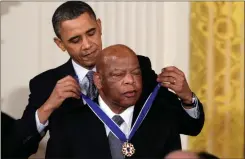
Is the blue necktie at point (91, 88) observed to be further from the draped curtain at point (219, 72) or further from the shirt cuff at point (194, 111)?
the draped curtain at point (219, 72)

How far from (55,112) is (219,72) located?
72.7 inches

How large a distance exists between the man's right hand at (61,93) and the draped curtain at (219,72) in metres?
1.74

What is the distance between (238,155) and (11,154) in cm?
194

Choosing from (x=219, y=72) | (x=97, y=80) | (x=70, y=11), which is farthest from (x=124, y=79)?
(x=219, y=72)

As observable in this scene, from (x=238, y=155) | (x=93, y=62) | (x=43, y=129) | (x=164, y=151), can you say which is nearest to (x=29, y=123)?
(x=43, y=129)

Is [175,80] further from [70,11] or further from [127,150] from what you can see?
[70,11]

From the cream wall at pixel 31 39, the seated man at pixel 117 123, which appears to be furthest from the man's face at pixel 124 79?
the cream wall at pixel 31 39

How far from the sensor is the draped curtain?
176 inches

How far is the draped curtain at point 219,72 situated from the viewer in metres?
4.47

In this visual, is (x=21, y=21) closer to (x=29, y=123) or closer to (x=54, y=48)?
(x=54, y=48)

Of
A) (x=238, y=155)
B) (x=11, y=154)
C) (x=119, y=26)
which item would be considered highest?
(x=119, y=26)

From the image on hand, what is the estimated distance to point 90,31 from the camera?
120 inches

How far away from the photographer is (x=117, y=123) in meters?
2.82

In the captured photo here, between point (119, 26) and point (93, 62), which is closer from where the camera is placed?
point (93, 62)
